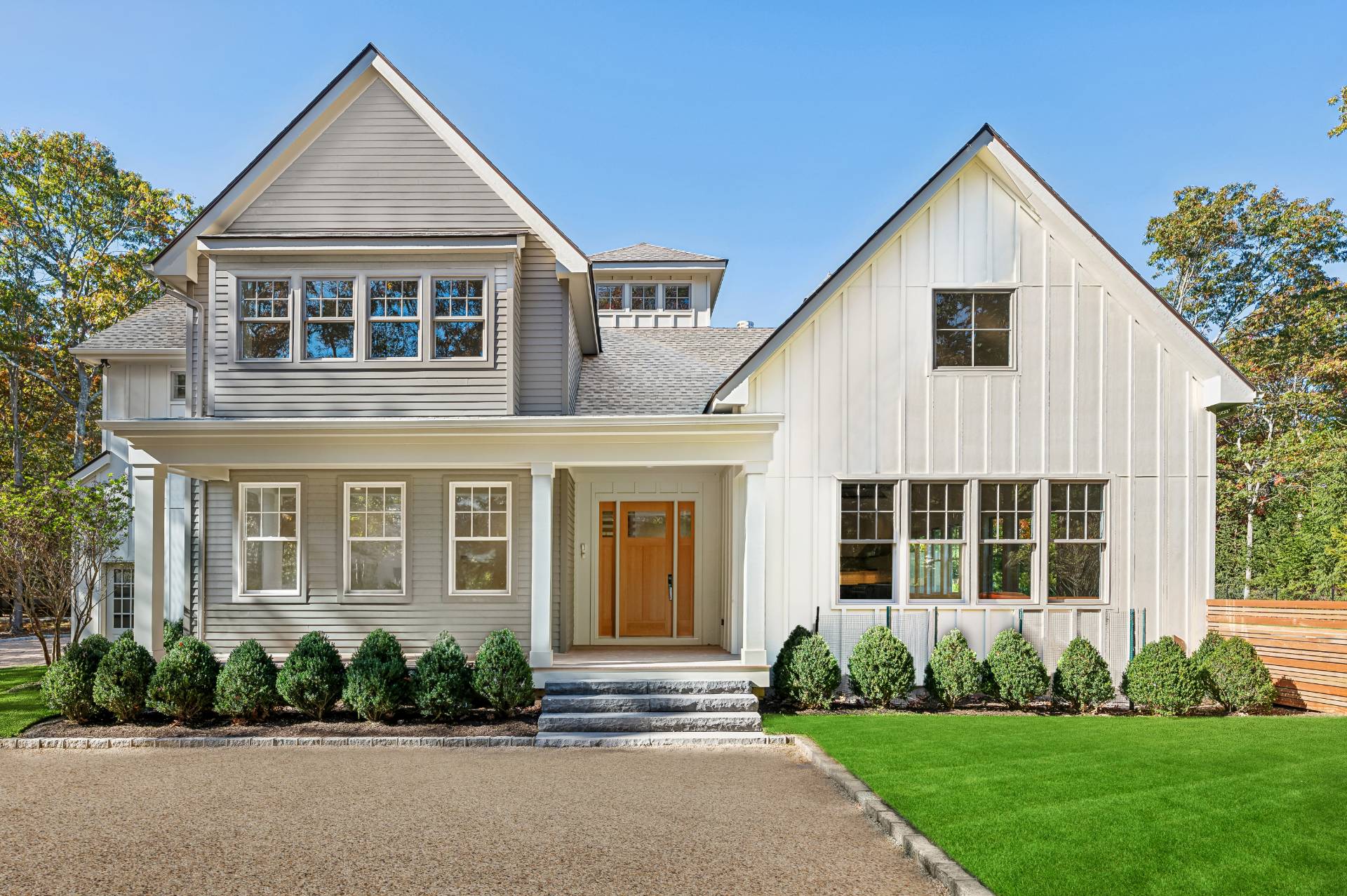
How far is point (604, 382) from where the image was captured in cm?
1617

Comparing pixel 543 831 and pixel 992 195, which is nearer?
pixel 543 831

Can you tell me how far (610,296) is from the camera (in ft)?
75.1

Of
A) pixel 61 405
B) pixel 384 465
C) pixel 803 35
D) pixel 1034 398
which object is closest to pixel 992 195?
pixel 1034 398

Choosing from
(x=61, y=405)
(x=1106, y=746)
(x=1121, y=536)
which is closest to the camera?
(x=1106, y=746)

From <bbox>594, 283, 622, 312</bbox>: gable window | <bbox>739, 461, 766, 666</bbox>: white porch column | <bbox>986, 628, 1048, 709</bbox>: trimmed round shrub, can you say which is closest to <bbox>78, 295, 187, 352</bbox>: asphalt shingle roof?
<bbox>594, 283, 622, 312</bbox>: gable window

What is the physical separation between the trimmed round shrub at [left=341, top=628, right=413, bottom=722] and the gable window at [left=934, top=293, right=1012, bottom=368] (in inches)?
334

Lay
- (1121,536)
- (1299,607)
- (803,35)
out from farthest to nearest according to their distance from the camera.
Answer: (803,35) < (1121,536) < (1299,607)

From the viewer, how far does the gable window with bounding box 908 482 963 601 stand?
12367mm

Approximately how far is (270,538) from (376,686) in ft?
13.1

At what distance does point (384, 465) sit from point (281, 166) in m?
4.92

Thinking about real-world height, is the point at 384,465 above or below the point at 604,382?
below

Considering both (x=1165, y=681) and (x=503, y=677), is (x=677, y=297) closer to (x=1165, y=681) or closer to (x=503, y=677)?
(x=503, y=677)

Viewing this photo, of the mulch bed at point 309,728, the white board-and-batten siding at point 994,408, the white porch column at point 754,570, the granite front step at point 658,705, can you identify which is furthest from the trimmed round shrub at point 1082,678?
the mulch bed at point 309,728

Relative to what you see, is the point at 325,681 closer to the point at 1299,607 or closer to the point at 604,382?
the point at 604,382
